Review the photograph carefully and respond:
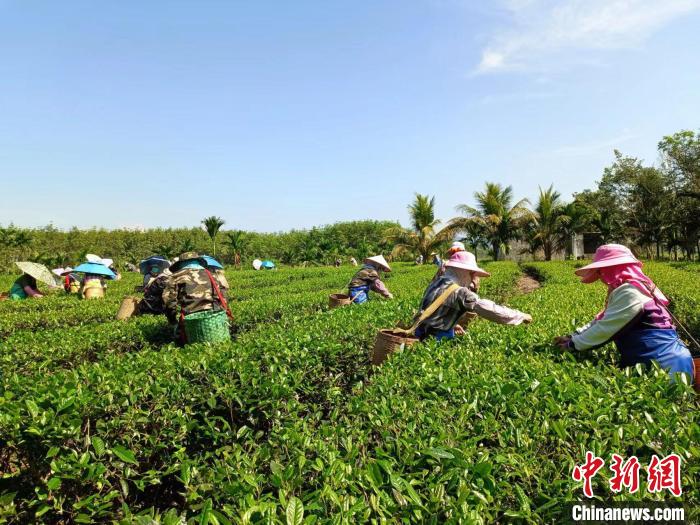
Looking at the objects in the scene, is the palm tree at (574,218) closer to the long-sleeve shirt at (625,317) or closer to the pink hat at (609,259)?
the pink hat at (609,259)

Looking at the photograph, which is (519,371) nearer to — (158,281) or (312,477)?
(312,477)

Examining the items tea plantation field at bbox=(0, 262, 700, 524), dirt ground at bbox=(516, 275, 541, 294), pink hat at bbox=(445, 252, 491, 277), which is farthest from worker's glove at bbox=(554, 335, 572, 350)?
dirt ground at bbox=(516, 275, 541, 294)

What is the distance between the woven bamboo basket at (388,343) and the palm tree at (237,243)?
35.0m

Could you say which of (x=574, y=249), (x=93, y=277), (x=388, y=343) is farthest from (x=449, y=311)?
(x=574, y=249)

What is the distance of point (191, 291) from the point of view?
18.2 ft

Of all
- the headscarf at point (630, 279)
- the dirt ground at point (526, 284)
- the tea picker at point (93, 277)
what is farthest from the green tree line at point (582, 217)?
the headscarf at point (630, 279)

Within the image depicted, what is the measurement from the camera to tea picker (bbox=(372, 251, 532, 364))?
3785 millimetres

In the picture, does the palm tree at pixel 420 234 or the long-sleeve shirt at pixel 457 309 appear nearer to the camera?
the long-sleeve shirt at pixel 457 309

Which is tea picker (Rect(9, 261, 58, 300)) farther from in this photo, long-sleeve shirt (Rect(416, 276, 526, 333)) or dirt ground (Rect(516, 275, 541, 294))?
dirt ground (Rect(516, 275, 541, 294))

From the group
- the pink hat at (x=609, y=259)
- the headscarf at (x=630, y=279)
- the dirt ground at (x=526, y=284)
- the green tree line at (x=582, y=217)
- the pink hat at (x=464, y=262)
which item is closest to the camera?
the headscarf at (x=630, y=279)

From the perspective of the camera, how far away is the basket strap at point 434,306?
3.93 m

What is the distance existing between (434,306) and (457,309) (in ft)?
0.70

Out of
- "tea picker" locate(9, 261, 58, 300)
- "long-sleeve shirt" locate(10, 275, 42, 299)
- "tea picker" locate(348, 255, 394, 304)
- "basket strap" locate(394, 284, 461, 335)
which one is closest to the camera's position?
"basket strap" locate(394, 284, 461, 335)

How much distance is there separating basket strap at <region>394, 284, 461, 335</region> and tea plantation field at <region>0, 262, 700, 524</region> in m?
0.35
